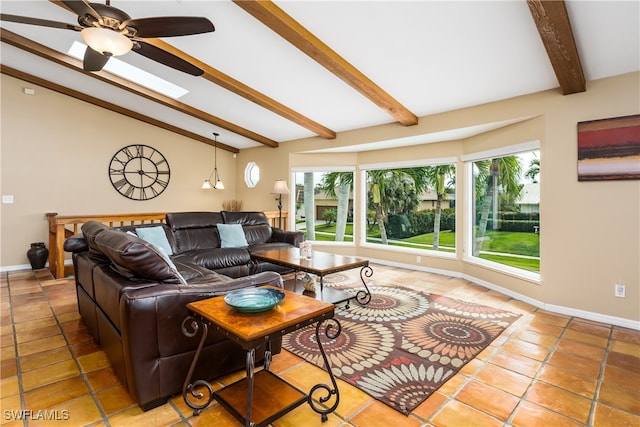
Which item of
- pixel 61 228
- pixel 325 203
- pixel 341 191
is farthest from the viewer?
pixel 325 203

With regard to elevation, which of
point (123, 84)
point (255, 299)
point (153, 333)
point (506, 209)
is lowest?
point (153, 333)

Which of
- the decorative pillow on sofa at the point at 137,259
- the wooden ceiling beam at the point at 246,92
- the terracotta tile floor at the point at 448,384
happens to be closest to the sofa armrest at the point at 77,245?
the terracotta tile floor at the point at 448,384

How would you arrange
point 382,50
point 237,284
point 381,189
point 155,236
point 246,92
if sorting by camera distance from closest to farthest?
point 237,284 → point 382,50 → point 155,236 → point 246,92 → point 381,189

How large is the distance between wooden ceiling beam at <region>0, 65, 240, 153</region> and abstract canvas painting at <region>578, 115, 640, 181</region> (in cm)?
690

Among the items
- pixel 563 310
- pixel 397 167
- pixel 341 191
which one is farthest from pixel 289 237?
pixel 563 310

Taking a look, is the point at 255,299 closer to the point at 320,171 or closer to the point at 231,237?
the point at 231,237

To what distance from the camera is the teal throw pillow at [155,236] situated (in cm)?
406

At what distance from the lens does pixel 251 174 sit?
805 centimetres

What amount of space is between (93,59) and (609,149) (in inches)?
198

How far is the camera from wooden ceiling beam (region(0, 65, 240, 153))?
5316mm

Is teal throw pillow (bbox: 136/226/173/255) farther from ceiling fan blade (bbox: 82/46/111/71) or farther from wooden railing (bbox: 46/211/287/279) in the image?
ceiling fan blade (bbox: 82/46/111/71)
